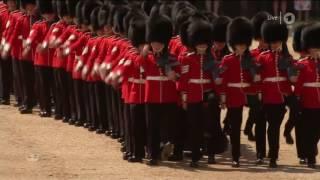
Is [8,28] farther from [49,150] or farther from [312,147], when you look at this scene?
[312,147]

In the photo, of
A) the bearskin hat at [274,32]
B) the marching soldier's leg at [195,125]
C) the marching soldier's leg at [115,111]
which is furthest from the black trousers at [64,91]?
the bearskin hat at [274,32]

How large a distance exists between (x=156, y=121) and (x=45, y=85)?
3520mm

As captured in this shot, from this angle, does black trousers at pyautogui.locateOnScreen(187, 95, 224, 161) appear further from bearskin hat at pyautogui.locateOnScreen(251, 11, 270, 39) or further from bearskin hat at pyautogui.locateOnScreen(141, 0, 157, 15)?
bearskin hat at pyautogui.locateOnScreen(141, 0, 157, 15)

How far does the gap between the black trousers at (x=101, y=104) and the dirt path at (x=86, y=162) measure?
17 centimetres

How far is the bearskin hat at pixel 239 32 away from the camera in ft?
40.1

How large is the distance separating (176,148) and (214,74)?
38.2 inches

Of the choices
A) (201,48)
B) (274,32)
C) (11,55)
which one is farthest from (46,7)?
(274,32)

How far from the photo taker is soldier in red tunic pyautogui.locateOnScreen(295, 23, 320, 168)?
1203 cm

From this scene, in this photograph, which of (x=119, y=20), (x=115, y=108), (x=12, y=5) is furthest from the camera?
(x=12, y=5)

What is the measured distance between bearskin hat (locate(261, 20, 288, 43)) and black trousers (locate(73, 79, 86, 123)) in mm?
2898

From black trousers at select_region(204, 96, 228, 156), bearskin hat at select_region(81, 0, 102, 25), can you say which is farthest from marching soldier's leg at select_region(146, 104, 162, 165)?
bearskin hat at select_region(81, 0, 102, 25)

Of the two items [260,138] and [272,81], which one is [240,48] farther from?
[260,138]

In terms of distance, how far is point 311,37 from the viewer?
1237 centimetres

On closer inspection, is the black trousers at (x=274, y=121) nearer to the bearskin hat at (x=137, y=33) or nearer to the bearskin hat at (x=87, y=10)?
the bearskin hat at (x=137, y=33)
